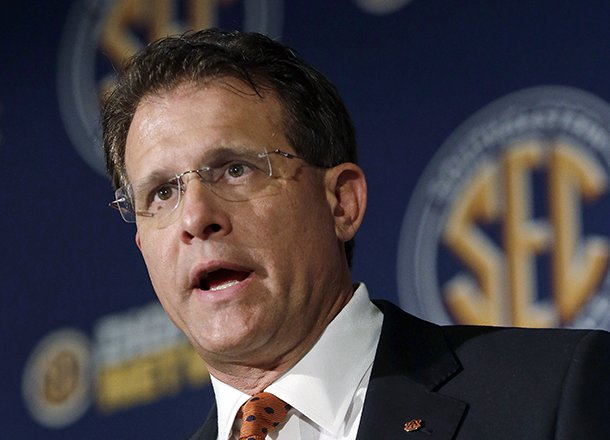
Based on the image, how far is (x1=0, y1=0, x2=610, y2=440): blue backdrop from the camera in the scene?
274cm

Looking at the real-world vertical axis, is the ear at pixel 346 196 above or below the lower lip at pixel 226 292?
above

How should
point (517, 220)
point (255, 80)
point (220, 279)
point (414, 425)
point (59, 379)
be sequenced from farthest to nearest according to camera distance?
point (59, 379) < point (517, 220) < point (255, 80) < point (220, 279) < point (414, 425)

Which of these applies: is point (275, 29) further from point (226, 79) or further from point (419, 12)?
point (226, 79)

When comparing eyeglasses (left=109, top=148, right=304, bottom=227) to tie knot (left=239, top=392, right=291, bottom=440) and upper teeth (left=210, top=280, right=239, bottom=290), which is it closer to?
upper teeth (left=210, top=280, right=239, bottom=290)

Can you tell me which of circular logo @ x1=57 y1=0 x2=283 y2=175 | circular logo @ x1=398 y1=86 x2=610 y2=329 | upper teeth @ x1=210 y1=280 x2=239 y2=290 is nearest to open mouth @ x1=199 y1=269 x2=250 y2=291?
upper teeth @ x1=210 y1=280 x2=239 y2=290

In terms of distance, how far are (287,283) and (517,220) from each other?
0.91 meters

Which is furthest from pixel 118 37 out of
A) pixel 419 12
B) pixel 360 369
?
pixel 360 369

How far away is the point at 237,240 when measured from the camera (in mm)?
1959

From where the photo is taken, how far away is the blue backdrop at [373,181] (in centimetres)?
274

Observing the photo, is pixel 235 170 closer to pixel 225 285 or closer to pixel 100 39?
pixel 225 285

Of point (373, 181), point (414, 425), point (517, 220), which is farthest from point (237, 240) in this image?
point (373, 181)

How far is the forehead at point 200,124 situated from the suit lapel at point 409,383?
372mm

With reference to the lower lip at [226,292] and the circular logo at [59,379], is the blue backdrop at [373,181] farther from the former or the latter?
the lower lip at [226,292]

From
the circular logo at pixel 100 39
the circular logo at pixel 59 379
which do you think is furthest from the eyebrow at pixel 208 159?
the circular logo at pixel 59 379
